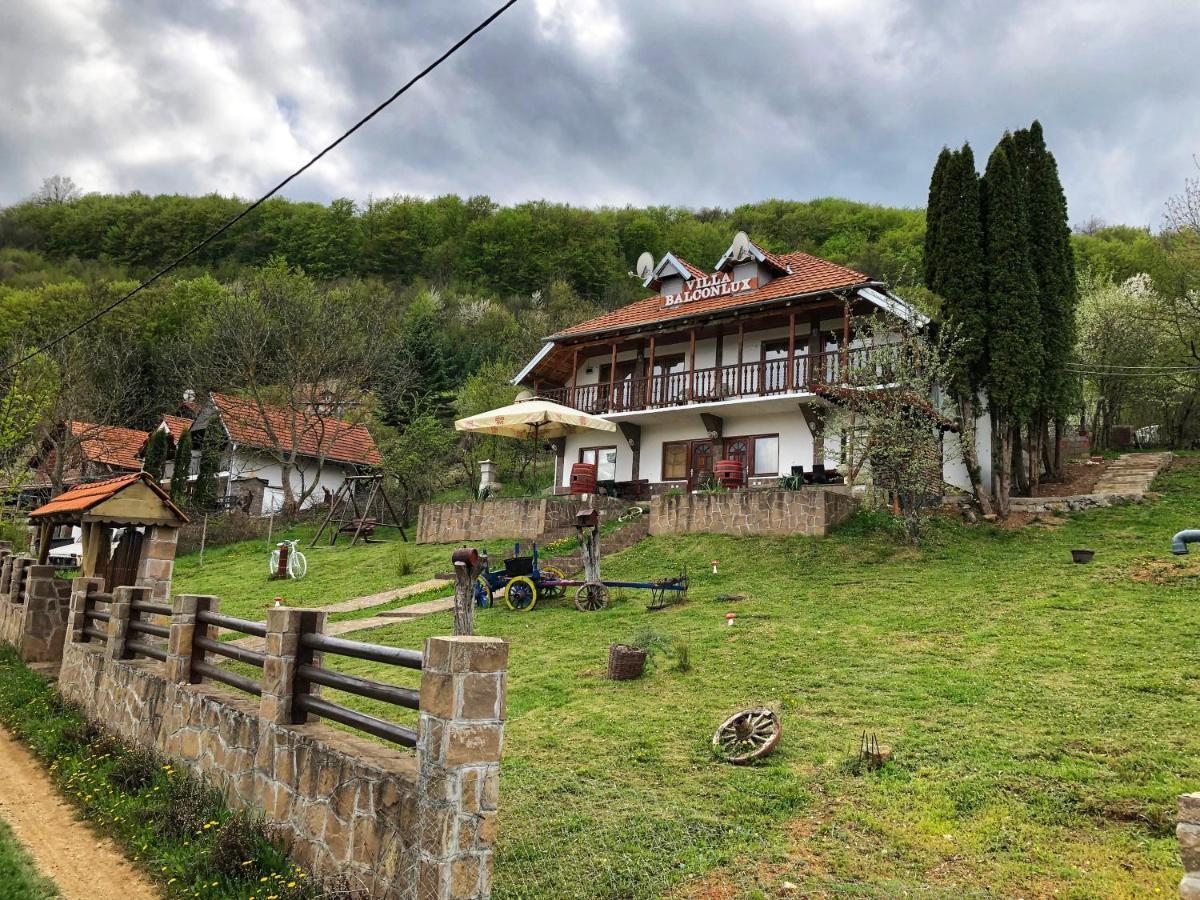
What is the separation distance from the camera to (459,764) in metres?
3.86

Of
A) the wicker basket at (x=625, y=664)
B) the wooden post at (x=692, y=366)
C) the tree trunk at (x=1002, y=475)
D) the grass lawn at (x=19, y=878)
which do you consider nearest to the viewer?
the grass lawn at (x=19, y=878)

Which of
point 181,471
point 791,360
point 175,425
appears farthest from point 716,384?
point 175,425

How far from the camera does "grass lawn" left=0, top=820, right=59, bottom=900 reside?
4.93 metres

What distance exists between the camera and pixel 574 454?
2641 centimetres

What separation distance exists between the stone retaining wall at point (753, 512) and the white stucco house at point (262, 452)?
17.8 metres

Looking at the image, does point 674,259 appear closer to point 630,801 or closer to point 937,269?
point 937,269

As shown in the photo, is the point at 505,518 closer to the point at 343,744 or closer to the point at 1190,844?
the point at 343,744

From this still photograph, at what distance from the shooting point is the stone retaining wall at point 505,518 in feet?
66.3

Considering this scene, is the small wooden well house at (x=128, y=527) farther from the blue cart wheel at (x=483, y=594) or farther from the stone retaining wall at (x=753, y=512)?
the stone retaining wall at (x=753, y=512)

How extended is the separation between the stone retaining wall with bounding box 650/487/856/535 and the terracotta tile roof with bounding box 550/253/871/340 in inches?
238

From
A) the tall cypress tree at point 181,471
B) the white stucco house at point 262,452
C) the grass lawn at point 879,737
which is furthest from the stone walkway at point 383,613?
the tall cypress tree at point 181,471

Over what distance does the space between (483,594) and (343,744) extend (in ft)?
31.0

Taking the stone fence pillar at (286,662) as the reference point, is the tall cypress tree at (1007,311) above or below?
above

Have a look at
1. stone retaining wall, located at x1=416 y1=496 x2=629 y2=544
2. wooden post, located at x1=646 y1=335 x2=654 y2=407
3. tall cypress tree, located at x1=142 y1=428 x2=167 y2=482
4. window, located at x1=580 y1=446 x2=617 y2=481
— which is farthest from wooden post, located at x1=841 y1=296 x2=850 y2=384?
tall cypress tree, located at x1=142 y1=428 x2=167 y2=482
